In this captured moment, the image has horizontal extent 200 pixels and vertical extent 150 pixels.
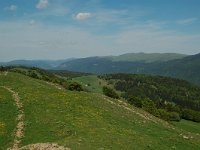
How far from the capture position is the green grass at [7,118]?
137 ft

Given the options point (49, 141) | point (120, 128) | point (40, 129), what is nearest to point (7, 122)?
point (40, 129)

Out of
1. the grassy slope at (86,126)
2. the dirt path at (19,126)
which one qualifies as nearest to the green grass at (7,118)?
the dirt path at (19,126)

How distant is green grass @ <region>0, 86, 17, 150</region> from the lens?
41.8m

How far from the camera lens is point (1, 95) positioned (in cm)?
6231

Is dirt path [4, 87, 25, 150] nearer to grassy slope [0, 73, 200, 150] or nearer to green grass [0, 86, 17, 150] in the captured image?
green grass [0, 86, 17, 150]

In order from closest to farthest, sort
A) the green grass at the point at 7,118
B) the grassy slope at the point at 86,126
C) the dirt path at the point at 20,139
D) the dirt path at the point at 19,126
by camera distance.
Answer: the dirt path at the point at 20,139 → the grassy slope at the point at 86,126 → the dirt path at the point at 19,126 → the green grass at the point at 7,118

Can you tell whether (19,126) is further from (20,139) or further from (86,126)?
(86,126)

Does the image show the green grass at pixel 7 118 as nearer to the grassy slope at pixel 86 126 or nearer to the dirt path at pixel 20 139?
the dirt path at pixel 20 139

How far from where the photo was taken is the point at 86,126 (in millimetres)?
44844

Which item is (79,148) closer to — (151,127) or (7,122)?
(7,122)

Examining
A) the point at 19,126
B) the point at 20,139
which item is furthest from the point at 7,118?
the point at 20,139

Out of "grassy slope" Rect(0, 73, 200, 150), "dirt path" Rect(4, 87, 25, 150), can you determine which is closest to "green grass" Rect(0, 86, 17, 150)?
"dirt path" Rect(4, 87, 25, 150)

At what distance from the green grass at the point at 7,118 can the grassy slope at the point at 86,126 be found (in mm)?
1754

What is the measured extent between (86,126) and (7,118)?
1187 centimetres
